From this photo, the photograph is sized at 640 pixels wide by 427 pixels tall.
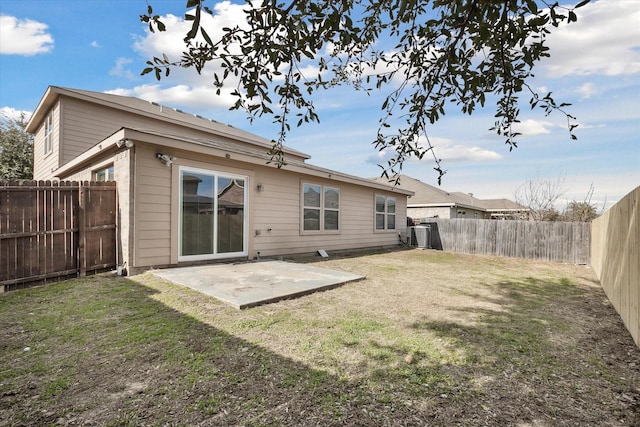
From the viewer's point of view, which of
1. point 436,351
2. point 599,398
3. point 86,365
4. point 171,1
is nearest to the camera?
point 599,398

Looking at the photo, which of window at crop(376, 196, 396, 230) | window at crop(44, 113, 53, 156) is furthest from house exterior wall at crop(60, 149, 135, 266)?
window at crop(376, 196, 396, 230)

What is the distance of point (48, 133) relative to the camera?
1040cm

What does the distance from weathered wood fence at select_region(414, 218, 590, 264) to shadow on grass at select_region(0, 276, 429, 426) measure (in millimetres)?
12164

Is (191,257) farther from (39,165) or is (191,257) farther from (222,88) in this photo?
(39,165)

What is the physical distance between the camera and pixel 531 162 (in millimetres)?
15984

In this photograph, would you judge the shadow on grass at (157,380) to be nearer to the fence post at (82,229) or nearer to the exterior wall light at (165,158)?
the fence post at (82,229)

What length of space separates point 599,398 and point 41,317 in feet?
18.0

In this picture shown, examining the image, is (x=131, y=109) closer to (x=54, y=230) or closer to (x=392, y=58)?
(x=54, y=230)

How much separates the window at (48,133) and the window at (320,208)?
8494 millimetres

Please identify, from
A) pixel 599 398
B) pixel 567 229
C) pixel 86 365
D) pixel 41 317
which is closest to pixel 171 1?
pixel 86 365

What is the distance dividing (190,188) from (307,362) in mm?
5141

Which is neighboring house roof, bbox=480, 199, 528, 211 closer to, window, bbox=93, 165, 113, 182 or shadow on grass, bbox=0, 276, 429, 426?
window, bbox=93, 165, 113, 182

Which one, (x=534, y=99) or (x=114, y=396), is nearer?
(x=114, y=396)

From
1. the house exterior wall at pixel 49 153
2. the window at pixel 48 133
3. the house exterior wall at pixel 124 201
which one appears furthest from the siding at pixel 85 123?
the house exterior wall at pixel 124 201
